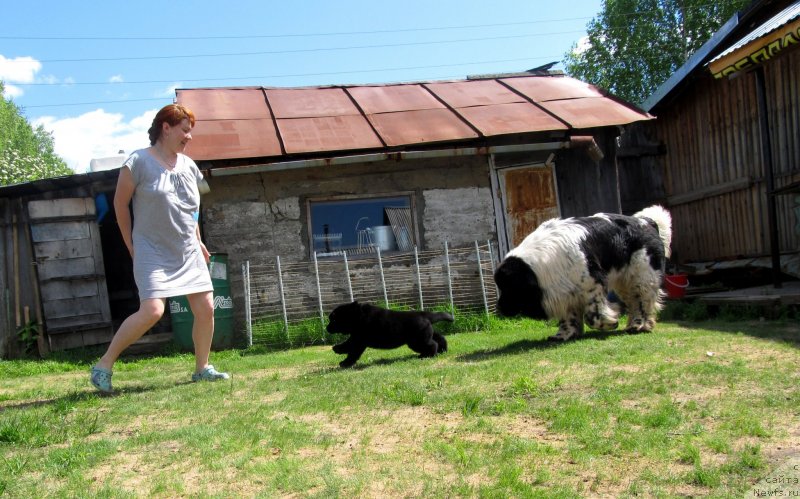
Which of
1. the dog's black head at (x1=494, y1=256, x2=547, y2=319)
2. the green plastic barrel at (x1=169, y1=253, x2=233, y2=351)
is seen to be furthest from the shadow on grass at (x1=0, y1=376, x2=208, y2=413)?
the green plastic barrel at (x1=169, y1=253, x2=233, y2=351)

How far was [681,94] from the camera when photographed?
13.8 m

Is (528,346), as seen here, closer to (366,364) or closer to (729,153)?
(366,364)

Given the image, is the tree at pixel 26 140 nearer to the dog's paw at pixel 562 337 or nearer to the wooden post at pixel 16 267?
the wooden post at pixel 16 267

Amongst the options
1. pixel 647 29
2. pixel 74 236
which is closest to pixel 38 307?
pixel 74 236

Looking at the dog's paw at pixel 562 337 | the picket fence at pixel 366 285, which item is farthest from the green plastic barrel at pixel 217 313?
the dog's paw at pixel 562 337

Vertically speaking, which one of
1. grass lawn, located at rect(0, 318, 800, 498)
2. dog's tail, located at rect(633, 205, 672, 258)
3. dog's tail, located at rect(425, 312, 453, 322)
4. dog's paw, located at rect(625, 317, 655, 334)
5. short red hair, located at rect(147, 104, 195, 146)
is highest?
short red hair, located at rect(147, 104, 195, 146)

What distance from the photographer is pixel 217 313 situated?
887cm

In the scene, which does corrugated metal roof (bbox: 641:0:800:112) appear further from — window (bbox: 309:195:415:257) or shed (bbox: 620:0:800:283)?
window (bbox: 309:195:415:257)

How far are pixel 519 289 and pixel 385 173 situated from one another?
4.35 meters

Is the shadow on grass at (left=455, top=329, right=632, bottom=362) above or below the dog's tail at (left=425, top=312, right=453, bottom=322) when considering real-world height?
below

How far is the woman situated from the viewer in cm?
474

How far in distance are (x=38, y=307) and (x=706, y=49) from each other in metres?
12.7

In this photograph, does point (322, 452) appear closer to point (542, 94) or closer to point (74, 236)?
point (74, 236)

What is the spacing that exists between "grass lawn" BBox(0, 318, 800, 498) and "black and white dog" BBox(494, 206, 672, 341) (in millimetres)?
785
